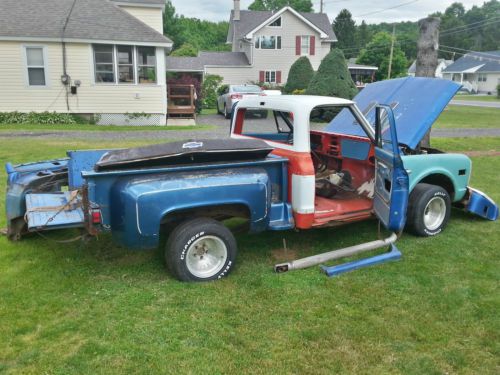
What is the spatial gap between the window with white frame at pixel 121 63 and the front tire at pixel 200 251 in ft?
49.5

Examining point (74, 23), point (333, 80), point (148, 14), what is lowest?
point (333, 80)

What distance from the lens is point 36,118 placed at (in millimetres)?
17828

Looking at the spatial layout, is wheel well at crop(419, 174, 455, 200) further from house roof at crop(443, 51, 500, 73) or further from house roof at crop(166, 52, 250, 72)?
house roof at crop(443, 51, 500, 73)

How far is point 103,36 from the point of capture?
57.9 feet

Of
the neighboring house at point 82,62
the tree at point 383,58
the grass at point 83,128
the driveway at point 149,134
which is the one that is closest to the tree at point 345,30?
the tree at point 383,58

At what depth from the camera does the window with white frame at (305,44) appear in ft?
129

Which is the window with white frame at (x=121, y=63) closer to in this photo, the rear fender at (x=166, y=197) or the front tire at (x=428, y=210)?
the front tire at (x=428, y=210)

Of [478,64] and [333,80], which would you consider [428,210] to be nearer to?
[333,80]

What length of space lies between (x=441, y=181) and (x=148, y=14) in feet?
58.9

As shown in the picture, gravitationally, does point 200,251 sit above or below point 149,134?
below

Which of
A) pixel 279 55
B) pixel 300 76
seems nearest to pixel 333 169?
pixel 300 76

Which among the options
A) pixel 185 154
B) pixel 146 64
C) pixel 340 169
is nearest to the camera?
pixel 185 154

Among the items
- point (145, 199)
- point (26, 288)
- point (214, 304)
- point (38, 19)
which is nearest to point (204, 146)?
point (145, 199)

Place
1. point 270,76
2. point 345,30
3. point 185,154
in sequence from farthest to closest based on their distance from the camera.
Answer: point 345,30 → point 270,76 → point 185,154
